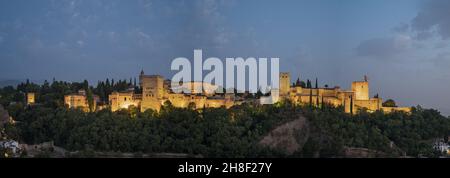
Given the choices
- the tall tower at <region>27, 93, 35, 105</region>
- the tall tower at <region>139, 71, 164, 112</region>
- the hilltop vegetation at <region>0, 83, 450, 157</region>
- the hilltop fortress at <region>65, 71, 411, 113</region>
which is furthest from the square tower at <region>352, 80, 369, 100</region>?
the tall tower at <region>27, 93, 35, 105</region>

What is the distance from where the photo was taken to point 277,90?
34.2 meters

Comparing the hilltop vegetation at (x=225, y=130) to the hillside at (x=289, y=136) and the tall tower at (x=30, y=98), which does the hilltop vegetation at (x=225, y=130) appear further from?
the tall tower at (x=30, y=98)

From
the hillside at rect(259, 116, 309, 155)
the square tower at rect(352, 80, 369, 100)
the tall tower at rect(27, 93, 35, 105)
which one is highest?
the square tower at rect(352, 80, 369, 100)

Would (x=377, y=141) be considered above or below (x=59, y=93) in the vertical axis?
below

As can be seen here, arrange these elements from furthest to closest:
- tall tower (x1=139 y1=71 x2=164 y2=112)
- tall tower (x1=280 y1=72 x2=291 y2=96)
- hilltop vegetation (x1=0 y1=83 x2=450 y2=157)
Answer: tall tower (x1=280 y1=72 x2=291 y2=96) < tall tower (x1=139 y1=71 x2=164 y2=112) < hilltop vegetation (x1=0 y1=83 x2=450 y2=157)

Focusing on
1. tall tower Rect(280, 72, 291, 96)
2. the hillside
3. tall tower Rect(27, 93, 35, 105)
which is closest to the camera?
the hillside

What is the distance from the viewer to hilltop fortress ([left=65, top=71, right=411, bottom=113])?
32.3m

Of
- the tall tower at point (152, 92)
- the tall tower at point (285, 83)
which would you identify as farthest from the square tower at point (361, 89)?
the tall tower at point (152, 92)

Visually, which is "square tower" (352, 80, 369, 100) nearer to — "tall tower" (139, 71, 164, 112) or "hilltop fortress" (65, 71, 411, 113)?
"hilltop fortress" (65, 71, 411, 113)

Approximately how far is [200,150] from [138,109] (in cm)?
664

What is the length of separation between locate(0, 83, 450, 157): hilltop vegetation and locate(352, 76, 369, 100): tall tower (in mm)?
3139

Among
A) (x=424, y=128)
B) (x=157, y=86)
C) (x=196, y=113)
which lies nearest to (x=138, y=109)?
(x=157, y=86)
